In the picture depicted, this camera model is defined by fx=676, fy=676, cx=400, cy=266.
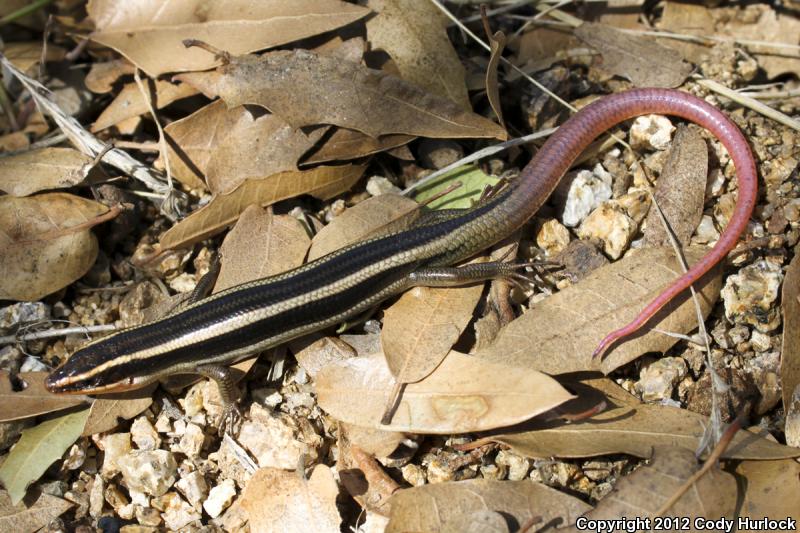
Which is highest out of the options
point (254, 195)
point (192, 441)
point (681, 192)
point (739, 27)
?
point (739, 27)

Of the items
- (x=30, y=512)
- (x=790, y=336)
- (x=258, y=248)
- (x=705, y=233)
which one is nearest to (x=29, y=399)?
(x=30, y=512)

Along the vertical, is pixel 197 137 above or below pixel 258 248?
above

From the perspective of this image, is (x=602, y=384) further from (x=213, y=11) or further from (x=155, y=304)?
(x=213, y=11)

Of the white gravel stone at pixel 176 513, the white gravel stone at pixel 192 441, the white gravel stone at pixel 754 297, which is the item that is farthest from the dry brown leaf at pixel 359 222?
the white gravel stone at pixel 754 297

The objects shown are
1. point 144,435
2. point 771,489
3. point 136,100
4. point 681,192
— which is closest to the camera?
point 771,489

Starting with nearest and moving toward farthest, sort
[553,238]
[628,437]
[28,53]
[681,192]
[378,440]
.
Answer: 1. [628,437]
2. [378,440]
3. [681,192]
4. [553,238]
5. [28,53]

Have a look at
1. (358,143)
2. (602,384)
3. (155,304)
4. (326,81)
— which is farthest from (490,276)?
(155,304)

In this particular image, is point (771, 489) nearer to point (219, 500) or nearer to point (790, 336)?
point (790, 336)

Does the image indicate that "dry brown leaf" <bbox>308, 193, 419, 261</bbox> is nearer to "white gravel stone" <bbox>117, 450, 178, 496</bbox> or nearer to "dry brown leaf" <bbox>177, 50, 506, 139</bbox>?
"dry brown leaf" <bbox>177, 50, 506, 139</bbox>
